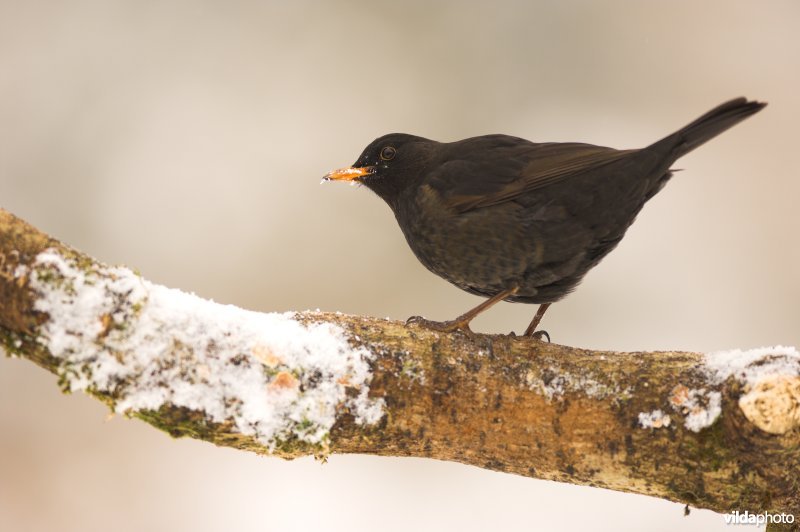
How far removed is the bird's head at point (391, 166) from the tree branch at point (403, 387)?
4.68ft

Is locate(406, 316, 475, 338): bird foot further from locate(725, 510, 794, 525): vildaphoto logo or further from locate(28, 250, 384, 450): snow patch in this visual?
locate(725, 510, 794, 525): vildaphoto logo

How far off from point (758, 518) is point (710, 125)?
184cm

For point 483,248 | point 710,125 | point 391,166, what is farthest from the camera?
point 391,166

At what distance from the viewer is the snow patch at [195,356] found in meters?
2.57

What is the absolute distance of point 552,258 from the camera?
12.8ft

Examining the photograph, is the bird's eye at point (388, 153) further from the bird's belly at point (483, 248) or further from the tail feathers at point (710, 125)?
the tail feathers at point (710, 125)

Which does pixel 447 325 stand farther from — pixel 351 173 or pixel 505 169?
pixel 351 173

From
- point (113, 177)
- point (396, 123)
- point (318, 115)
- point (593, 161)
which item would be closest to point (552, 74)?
point (396, 123)

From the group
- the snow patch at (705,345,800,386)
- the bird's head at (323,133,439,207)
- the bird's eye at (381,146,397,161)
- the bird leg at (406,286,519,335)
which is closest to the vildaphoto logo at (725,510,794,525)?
the snow patch at (705,345,800,386)

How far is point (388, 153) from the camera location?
471cm

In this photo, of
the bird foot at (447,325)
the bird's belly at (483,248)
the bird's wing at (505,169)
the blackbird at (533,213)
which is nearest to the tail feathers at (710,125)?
the blackbird at (533,213)

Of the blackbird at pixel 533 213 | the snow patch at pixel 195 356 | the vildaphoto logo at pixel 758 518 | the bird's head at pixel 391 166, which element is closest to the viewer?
the snow patch at pixel 195 356

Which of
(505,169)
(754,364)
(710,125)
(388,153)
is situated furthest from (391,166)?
(754,364)

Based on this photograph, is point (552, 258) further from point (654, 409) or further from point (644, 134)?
point (644, 134)
